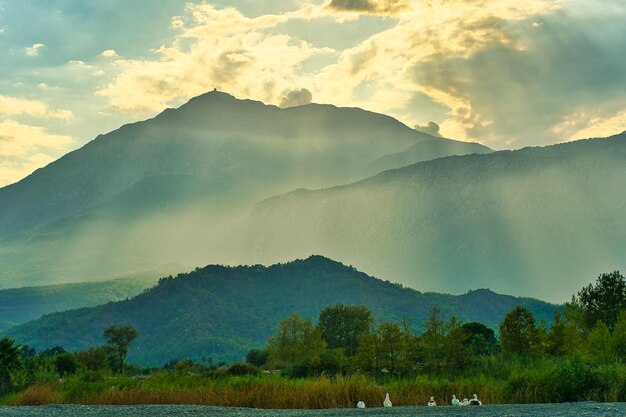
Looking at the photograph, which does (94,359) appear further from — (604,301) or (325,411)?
(325,411)

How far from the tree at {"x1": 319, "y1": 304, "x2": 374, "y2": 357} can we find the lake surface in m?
70.9

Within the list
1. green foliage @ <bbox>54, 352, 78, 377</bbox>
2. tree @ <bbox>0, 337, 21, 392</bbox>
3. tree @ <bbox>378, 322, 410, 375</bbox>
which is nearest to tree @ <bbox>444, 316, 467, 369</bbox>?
tree @ <bbox>378, 322, 410, 375</bbox>

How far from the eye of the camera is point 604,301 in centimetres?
6681

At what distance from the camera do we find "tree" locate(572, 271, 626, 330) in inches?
2589

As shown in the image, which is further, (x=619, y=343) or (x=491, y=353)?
(x=491, y=353)

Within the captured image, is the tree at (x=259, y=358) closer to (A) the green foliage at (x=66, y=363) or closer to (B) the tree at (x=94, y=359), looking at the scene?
(B) the tree at (x=94, y=359)

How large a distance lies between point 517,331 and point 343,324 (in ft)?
170

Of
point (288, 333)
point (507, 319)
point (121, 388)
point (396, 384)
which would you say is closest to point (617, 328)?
point (507, 319)

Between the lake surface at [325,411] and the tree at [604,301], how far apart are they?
140ft

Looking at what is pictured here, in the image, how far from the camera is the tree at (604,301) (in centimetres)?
6575

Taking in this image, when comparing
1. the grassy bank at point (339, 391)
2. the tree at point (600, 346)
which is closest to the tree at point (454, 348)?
the tree at point (600, 346)

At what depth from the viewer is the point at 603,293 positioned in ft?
220

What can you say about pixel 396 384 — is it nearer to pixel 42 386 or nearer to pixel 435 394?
pixel 435 394

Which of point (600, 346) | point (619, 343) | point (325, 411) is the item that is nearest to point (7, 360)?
point (325, 411)
